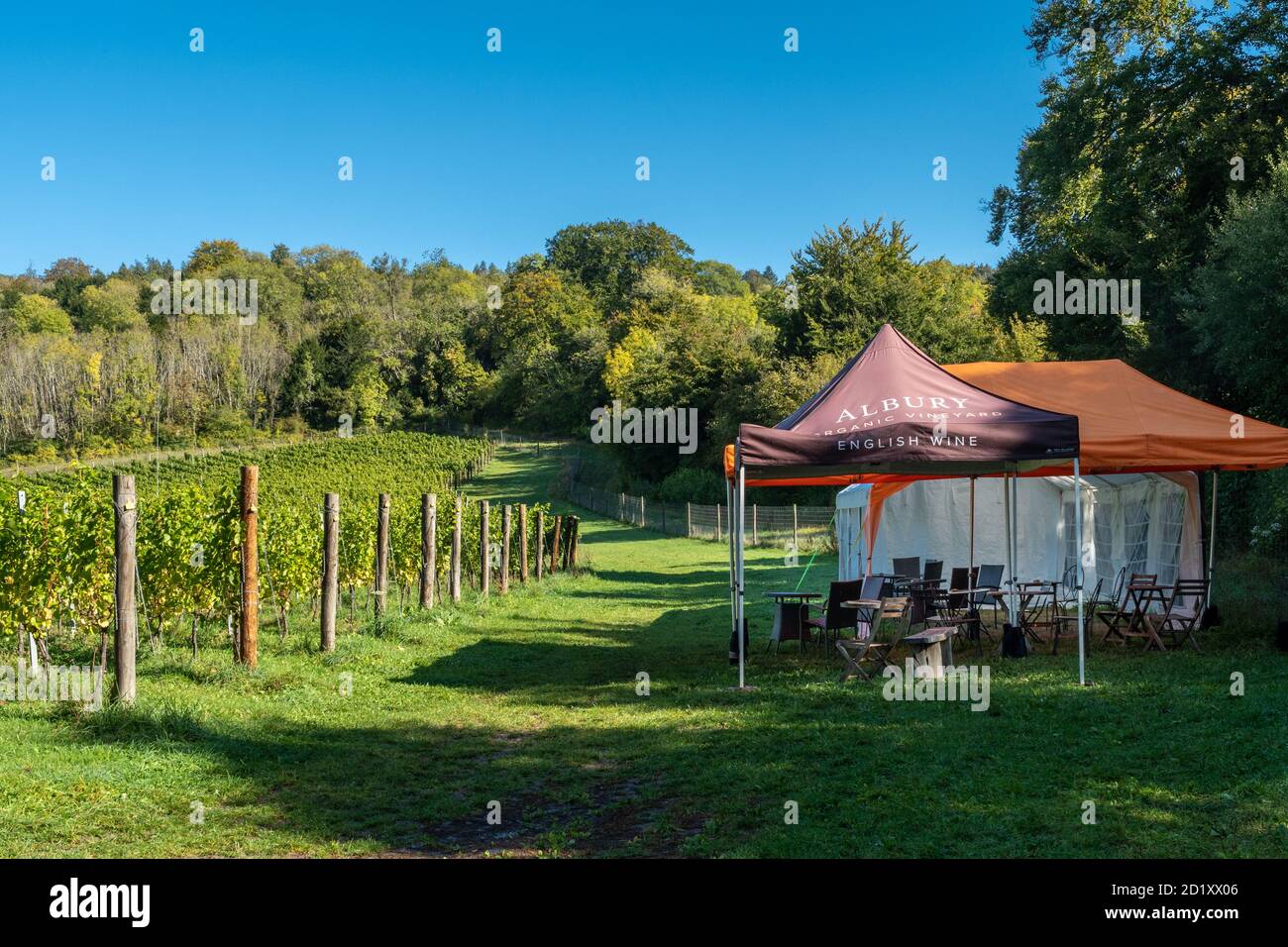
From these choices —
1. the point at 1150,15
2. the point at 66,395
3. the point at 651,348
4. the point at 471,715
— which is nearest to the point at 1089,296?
the point at 1150,15

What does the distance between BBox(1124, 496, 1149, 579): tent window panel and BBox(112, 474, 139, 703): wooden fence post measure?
1293cm

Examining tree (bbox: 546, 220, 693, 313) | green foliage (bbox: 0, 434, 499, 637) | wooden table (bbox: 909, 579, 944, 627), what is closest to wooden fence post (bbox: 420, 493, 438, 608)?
green foliage (bbox: 0, 434, 499, 637)

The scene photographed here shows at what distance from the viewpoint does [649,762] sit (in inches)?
298

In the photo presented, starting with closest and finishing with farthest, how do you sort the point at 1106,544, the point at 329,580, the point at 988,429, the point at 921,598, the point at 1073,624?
1. the point at 988,429
2. the point at 329,580
3. the point at 921,598
4. the point at 1073,624
5. the point at 1106,544

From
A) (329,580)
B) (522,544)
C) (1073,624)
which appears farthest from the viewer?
(522,544)

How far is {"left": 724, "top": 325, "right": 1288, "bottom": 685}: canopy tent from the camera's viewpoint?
33.3 feet

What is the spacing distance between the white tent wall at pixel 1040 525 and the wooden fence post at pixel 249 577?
10.8 m

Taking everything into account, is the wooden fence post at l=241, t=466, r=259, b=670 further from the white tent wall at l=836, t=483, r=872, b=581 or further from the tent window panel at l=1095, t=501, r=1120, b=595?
the tent window panel at l=1095, t=501, r=1120, b=595

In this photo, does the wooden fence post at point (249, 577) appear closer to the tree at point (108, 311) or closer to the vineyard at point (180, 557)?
the vineyard at point (180, 557)

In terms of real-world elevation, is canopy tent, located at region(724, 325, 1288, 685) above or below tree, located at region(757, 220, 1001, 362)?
below

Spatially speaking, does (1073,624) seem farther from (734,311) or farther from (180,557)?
(734,311)

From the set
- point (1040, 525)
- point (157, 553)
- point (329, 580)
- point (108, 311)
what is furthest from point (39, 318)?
point (1040, 525)

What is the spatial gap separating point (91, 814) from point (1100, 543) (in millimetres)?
14921

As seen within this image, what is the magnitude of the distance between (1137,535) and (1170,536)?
1.06 metres
